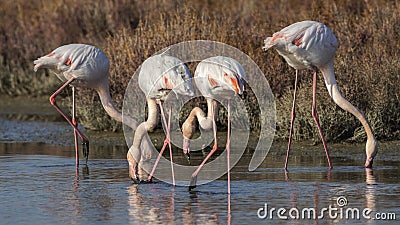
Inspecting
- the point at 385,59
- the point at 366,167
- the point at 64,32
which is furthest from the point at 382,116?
the point at 64,32

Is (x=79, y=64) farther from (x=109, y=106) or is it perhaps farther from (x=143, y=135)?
(x=143, y=135)

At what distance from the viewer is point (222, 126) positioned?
12992 mm

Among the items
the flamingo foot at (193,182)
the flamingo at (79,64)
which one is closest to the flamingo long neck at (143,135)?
the flamingo foot at (193,182)

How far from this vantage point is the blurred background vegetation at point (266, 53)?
11789 millimetres

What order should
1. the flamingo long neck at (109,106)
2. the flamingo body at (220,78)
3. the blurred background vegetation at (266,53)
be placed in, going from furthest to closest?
the blurred background vegetation at (266,53) < the flamingo long neck at (109,106) < the flamingo body at (220,78)

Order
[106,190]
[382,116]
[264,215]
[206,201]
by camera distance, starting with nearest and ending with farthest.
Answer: [264,215]
[206,201]
[106,190]
[382,116]

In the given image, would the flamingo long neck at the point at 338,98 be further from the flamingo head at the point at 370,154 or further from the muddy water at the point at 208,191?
the muddy water at the point at 208,191

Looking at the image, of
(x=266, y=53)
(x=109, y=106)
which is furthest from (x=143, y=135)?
(x=266, y=53)

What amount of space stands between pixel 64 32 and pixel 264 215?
1215 centimetres

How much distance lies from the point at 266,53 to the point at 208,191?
16.0 feet

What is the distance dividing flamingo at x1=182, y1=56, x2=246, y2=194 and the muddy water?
0.56 meters

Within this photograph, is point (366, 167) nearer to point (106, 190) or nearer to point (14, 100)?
point (106, 190)

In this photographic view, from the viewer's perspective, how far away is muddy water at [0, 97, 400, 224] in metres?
7.16

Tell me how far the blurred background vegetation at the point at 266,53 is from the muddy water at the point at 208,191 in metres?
0.53
